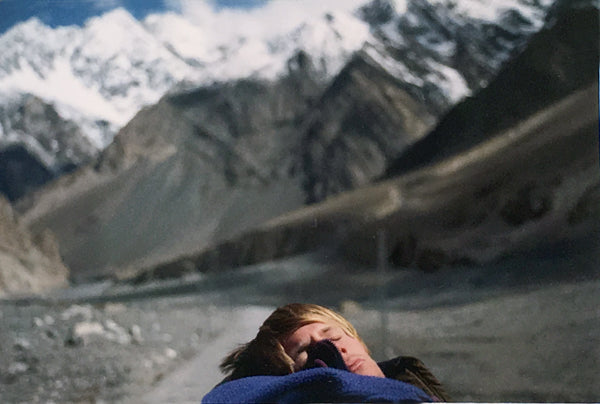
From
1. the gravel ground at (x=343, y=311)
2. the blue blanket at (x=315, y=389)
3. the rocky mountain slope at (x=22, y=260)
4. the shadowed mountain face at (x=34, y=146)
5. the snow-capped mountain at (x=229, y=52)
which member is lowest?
the gravel ground at (x=343, y=311)

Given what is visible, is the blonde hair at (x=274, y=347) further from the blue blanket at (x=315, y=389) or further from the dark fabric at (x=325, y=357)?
the blue blanket at (x=315, y=389)

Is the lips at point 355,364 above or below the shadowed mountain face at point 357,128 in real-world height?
below

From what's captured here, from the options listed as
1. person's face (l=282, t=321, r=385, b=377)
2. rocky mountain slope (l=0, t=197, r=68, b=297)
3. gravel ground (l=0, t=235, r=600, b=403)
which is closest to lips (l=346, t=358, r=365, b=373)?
person's face (l=282, t=321, r=385, b=377)

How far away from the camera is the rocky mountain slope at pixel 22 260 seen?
3.67m

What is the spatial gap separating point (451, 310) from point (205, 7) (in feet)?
6.40

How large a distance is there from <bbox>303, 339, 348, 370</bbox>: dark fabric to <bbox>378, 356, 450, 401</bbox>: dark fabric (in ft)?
0.59

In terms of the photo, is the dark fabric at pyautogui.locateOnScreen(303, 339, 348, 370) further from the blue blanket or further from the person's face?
the blue blanket

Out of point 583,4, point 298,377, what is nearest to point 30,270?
point 298,377

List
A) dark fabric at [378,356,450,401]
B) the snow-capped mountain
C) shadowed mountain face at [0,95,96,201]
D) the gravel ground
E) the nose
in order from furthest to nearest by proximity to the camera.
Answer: shadowed mountain face at [0,95,96,201] < the snow-capped mountain < the gravel ground < the nose < dark fabric at [378,356,450,401]

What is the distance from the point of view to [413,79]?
3641mm

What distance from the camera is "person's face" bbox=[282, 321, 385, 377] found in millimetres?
2395

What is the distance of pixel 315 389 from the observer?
2023mm

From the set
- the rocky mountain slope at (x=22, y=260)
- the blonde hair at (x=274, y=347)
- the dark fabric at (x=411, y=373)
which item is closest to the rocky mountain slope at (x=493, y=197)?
the blonde hair at (x=274, y=347)

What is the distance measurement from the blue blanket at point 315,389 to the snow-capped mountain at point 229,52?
190cm
